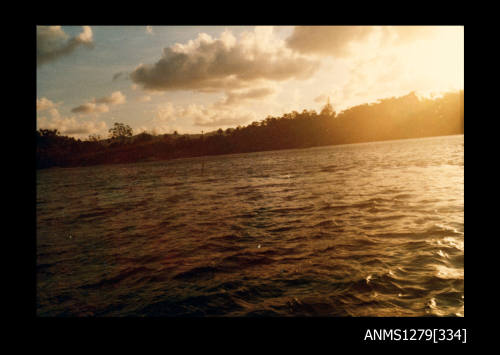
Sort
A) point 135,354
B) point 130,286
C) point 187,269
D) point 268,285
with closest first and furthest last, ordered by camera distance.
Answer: point 135,354, point 268,285, point 130,286, point 187,269

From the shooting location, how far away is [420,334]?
13.7 feet

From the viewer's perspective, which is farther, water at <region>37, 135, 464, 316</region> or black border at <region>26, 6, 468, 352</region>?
water at <region>37, 135, 464, 316</region>

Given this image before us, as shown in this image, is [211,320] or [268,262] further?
[268,262]

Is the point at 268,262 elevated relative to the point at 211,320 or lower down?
lower down

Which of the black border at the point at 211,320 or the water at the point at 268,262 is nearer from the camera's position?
the black border at the point at 211,320

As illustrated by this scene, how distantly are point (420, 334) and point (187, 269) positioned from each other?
244 inches

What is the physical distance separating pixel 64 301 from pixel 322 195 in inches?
617

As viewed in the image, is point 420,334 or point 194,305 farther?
point 194,305
